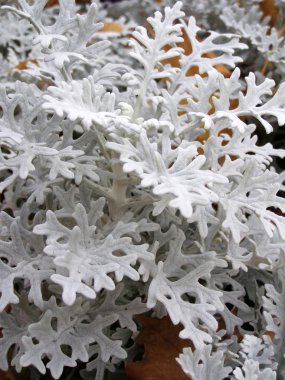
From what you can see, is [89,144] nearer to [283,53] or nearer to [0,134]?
[0,134]

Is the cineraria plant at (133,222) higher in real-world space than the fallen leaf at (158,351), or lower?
higher

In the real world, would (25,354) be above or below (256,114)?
below

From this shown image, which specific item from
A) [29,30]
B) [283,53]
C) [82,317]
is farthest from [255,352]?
[29,30]

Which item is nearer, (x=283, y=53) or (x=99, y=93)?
(x=99, y=93)

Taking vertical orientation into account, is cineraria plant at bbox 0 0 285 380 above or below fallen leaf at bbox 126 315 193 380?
above

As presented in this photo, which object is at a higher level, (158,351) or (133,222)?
(133,222)

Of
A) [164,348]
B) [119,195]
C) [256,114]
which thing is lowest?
[164,348]

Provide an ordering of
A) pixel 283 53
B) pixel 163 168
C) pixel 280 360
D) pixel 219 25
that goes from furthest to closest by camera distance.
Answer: pixel 219 25
pixel 283 53
pixel 280 360
pixel 163 168

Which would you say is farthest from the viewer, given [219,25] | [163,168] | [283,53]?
[219,25]
